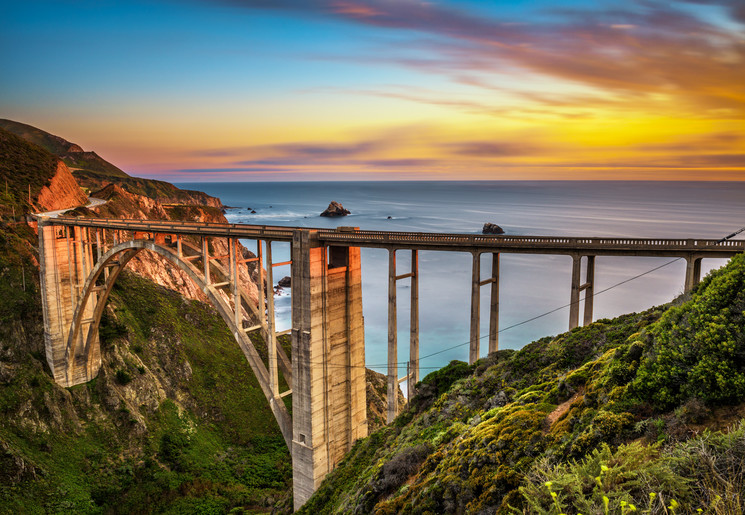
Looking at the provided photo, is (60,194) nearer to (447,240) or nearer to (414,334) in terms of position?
(414,334)

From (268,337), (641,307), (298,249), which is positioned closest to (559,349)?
(298,249)

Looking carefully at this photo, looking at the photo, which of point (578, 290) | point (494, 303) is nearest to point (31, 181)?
point (494, 303)

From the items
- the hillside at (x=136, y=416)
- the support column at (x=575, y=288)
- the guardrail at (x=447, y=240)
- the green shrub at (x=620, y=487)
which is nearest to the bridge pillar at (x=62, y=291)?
the hillside at (x=136, y=416)

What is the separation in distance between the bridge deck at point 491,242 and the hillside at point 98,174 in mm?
83420

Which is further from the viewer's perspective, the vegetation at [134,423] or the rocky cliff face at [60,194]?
the rocky cliff face at [60,194]

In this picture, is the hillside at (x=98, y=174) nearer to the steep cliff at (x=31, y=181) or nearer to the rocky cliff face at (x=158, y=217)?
the rocky cliff face at (x=158, y=217)

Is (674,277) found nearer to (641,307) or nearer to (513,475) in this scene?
(641,307)

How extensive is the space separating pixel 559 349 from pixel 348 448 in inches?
564

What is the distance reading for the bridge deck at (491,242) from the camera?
16.1m

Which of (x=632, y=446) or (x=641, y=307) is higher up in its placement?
(x=632, y=446)

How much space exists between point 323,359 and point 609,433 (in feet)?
54.0

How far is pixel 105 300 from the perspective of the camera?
33.7 m

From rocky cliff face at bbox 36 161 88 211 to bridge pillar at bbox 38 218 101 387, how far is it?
18581 mm

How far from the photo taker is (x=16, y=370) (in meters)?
31.6
